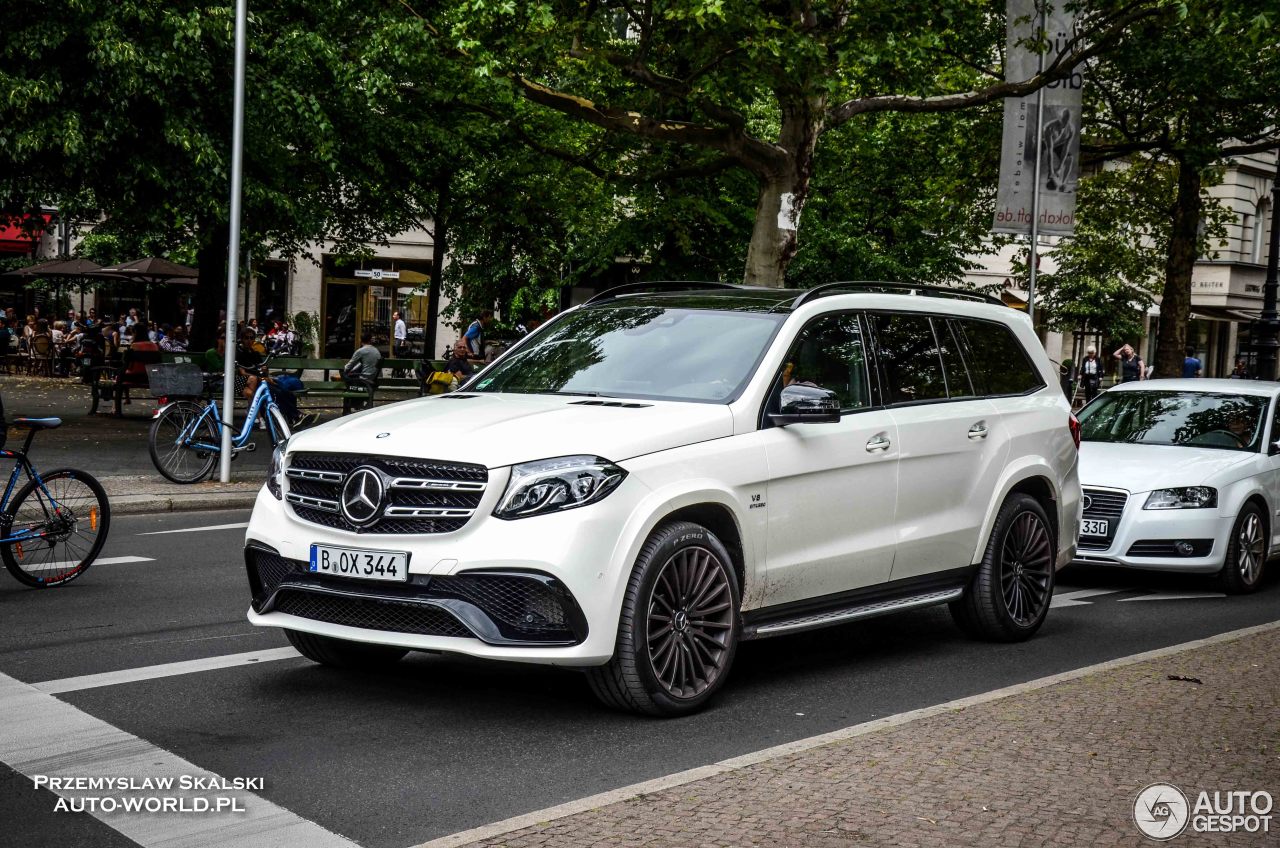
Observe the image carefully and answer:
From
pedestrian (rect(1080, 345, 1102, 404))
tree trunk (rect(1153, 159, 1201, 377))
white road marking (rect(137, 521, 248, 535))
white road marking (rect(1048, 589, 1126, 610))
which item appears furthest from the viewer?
pedestrian (rect(1080, 345, 1102, 404))

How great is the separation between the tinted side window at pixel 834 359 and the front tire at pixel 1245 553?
486 cm

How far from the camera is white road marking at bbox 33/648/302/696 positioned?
639 cm

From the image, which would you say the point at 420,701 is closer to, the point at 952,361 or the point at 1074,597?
the point at 952,361

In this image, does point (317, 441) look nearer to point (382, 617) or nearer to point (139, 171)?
point (382, 617)

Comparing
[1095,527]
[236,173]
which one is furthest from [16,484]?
[1095,527]

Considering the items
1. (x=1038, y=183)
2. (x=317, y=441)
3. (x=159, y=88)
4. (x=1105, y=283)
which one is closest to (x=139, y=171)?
(x=159, y=88)

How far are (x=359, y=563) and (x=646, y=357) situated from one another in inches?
72.3

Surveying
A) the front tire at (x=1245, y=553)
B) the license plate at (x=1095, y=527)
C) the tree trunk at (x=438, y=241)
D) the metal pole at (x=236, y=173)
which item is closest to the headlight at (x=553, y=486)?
the license plate at (x=1095, y=527)

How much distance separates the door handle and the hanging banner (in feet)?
37.6

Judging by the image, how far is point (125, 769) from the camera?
512 centimetres

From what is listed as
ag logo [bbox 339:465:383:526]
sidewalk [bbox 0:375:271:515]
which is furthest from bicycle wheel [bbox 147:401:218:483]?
ag logo [bbox 339:465:383:526]

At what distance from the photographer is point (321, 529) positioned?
6.08 m

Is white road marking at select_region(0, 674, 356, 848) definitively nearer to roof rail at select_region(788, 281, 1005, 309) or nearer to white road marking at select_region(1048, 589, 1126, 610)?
roof rail at select_region(788, 281, 1005, 309)

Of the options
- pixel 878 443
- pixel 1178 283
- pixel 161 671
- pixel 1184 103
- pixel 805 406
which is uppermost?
pixel 1184 103
